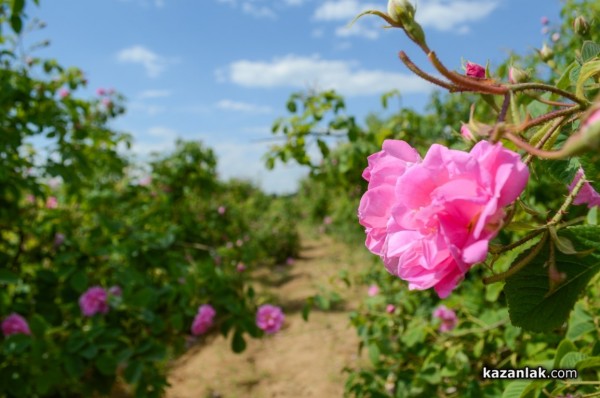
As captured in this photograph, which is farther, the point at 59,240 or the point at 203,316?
the point at 59,240

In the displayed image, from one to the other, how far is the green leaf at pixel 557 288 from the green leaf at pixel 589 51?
182mm

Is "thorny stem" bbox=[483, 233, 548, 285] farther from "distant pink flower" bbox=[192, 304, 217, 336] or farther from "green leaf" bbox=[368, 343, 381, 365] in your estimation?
"distant pink flower" bbox=[192, 304, 217, 336]

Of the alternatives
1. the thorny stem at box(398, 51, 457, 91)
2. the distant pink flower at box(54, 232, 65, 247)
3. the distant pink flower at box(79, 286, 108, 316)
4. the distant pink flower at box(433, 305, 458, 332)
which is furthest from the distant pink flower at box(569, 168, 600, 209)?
the distant pink flower at box(54, 232, 65, 247)

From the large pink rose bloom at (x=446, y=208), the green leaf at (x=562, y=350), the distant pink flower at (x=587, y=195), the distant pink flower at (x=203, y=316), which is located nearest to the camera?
the large pink rose bloom at (x=446, y=208)

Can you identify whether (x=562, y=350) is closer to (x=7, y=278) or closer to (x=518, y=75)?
(x=518, y=75)

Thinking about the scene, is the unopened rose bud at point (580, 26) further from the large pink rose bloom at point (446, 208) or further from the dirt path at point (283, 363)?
the dirt path at point (283, 363)

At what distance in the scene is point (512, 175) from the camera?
0.33m

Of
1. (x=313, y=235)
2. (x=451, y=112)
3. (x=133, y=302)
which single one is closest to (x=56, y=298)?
(x=133, y=302)

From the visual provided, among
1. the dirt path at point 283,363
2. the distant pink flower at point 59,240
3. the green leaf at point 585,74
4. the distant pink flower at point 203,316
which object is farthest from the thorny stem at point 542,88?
the dirt path at point 283,363

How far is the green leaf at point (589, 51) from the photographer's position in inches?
19.8

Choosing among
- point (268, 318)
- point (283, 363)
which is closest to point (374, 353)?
point (268, 318)

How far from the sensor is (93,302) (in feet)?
6.79

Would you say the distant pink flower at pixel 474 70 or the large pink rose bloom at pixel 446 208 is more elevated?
the distant pink flower at pixel 474 70

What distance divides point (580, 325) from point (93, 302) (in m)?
1.76
